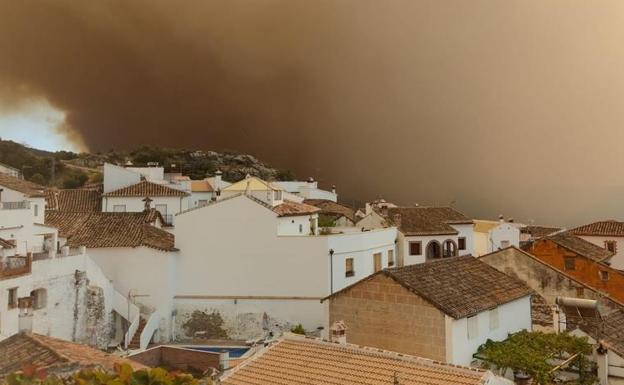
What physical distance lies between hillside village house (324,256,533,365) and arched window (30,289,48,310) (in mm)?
10750

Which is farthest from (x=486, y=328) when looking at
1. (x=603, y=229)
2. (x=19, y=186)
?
(x=603, y=229)

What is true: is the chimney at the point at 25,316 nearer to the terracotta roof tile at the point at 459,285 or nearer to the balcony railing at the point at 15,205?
the balcony railing at the point at 15,205

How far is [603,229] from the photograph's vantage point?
41.4 metres

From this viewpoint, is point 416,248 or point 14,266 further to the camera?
point 416,248

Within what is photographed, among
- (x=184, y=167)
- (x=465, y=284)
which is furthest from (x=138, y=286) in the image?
(x=184, y=167)

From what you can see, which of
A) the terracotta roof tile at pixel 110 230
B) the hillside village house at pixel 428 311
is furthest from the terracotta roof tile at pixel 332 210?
the hillside village house at pixel 428 311

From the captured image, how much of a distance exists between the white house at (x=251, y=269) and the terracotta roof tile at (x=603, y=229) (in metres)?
22.8

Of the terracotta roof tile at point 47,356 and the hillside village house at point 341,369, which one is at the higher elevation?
the terracotta roof tile at point 47,356

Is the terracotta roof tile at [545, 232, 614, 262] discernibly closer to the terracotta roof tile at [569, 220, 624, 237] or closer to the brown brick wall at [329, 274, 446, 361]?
the terracotta roof tile at [569, 220, 624, 237]

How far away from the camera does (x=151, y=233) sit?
28469 millimetres

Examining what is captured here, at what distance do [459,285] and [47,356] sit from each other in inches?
453

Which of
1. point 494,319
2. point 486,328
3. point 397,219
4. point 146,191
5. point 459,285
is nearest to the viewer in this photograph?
point 486,328

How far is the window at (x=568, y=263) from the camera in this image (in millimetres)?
31166

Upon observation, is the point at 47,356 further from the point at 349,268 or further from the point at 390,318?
the point at 349,268
